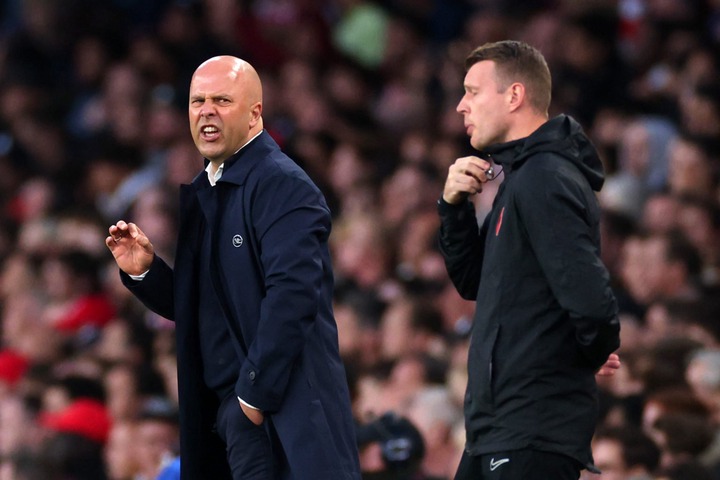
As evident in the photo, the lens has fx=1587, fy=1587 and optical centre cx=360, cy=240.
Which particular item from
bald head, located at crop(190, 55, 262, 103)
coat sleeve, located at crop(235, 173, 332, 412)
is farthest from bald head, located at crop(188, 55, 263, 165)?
coat sleeve, located at crop(235, 173, 332, 412)

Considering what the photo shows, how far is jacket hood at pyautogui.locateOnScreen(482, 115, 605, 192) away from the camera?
14.7ft

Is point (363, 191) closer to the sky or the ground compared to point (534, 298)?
closer to the sky

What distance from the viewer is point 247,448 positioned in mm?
4668

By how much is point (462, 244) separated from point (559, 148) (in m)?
0.49

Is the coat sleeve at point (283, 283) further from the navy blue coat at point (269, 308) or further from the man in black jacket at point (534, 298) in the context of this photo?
the man in black jacket at point (534, 298)

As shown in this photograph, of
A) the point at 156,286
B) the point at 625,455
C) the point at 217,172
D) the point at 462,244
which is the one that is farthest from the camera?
the point at 625,455

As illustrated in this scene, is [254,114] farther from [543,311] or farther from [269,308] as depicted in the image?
[543,311]

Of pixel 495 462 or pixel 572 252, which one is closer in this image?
pixel 572 252

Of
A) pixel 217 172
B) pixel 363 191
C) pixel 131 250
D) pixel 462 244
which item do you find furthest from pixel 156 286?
pixel 363 191

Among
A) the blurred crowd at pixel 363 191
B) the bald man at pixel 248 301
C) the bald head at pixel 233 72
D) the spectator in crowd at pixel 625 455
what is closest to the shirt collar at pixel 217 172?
the bald man at pixel 248 301

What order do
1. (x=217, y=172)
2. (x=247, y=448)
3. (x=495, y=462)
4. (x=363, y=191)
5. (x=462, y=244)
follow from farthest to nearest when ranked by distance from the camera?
(x=363, y=191)
(x=217, y=172)
(x=462, y=244)
(x=247, y=448)
(x=495, y=462)

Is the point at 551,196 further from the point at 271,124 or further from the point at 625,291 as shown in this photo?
the point at 271,124

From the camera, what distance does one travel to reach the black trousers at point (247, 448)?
183 inches

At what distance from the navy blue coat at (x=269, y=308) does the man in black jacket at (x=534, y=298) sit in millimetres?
454
